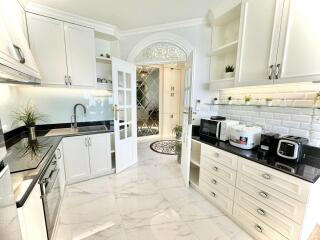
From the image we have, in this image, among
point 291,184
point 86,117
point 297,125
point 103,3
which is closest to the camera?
point 291,184

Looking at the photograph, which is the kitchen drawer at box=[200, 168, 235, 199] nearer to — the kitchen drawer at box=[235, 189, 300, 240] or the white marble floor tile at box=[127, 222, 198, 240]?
the kitchen drawer at box=[235, 189, 300, 240]

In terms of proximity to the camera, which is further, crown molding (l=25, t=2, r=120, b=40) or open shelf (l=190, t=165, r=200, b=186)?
open shelf (l=190, t=165, r=200, b=186)

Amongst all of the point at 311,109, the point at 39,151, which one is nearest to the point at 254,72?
the point at 311,109

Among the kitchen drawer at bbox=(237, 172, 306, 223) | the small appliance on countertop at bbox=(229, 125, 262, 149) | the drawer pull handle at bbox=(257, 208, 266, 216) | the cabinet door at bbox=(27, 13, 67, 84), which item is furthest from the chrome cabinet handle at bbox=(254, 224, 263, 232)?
the cabinet door at bbox=(27, 13, 67, 84)

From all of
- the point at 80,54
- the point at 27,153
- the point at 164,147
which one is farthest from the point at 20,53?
the point at 164,147

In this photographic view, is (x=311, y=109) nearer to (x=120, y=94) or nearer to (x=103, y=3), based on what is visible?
(x=120, y=94)

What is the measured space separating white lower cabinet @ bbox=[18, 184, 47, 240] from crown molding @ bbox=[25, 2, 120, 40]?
227cm

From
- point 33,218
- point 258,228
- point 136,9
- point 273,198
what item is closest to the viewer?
point 33,218

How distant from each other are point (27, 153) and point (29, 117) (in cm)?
82

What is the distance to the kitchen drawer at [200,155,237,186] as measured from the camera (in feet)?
5.59

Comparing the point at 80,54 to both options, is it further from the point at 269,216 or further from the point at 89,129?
the point at 269,216

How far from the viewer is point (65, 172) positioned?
2.31m

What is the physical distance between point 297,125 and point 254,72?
699mm

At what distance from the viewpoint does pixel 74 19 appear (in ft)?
7.59
